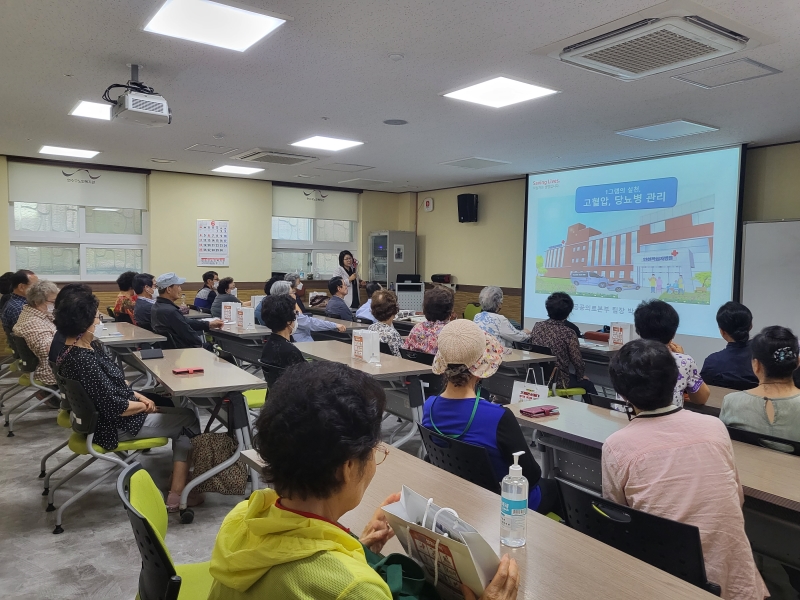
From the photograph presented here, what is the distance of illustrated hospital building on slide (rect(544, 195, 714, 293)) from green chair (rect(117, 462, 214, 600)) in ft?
21.0

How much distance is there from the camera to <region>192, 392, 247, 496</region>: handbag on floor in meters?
3.38

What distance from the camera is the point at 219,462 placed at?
11.2ft

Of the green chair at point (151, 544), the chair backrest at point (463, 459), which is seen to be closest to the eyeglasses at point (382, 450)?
the chair backrest at point (463, 459)

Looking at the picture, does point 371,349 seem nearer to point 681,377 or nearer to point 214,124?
point 681,377

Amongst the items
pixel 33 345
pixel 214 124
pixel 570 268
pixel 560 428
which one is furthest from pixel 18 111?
pixel 570 268

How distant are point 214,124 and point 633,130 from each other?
4.13m

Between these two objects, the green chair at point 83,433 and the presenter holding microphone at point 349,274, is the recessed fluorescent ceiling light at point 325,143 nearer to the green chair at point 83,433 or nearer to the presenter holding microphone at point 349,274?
the presenter holding microphone at point 349,274

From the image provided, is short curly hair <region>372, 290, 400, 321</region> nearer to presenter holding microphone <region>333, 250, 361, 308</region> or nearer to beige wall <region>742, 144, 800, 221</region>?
presenter holding microphone <region>333, 250, 361, 308</region>

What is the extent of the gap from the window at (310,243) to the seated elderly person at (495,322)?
5.78 m

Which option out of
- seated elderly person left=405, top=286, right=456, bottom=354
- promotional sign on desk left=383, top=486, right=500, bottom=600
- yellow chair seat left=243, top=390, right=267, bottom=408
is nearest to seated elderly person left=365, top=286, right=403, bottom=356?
seated elderly person left=405, top=286, right=456, bottom=354

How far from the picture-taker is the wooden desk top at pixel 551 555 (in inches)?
49.5

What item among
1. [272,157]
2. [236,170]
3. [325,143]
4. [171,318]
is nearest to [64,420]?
[171,318]

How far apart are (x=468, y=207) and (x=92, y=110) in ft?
19.6

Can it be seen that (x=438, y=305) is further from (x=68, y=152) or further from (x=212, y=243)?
(x=212, y=243)
